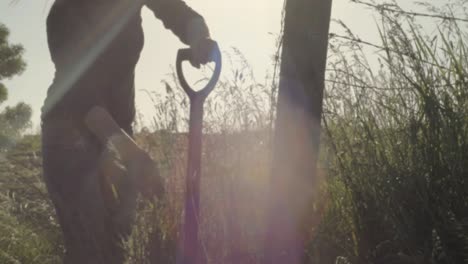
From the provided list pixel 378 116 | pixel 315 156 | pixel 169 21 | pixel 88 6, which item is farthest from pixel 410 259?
pixel 88 6

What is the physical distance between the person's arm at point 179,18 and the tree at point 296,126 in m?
0.40

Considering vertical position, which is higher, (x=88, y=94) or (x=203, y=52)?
(x=203, y=52)

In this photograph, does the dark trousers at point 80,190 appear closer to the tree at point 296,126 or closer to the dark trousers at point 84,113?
the dark trousers at point 84,113

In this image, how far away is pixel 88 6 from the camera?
2.22 m

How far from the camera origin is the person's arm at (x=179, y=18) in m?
2.06

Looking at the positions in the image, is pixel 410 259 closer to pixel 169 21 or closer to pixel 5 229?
pixel 169 21

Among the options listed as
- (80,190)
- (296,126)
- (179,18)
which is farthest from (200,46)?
(80,190)

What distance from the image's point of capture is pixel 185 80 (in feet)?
5.80

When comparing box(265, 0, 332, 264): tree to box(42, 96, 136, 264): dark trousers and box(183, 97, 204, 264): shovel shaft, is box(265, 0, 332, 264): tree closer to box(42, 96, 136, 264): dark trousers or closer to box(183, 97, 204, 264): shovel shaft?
box(183, 97, 204, 264): shovel shaft

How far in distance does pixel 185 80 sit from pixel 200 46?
0.21 metres

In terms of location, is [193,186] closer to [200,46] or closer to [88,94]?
[200,46]

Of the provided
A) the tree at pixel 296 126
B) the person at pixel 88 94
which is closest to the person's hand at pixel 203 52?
the person at pixel 88 94

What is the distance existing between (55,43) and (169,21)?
1.69ft

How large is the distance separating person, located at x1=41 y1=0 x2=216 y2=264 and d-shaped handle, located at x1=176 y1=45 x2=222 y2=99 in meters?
0.16
